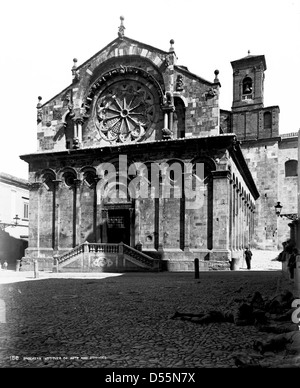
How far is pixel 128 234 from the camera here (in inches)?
948

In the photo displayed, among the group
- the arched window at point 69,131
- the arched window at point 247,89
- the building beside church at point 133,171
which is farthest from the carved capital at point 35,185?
the arched window at point 247,89

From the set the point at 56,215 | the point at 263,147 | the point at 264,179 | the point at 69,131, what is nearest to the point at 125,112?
the point at 69,131

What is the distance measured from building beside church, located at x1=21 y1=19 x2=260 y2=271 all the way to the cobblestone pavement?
30.6 feet

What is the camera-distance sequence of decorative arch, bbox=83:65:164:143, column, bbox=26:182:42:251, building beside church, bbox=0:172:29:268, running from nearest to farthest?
1. decorative arch, bbox=83:65:164:143
2. column, bbox=26:182:42:251
3. building beside church, bbox=0:172:29:268

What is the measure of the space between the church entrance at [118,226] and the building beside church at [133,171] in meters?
0.07

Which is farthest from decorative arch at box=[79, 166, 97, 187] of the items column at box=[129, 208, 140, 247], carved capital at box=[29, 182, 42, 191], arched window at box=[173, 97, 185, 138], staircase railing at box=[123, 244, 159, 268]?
arched window at box=[173, 97, 185, 138]

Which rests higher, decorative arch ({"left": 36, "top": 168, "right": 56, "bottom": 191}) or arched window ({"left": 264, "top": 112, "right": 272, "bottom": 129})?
arched window ({"left": 264, "top": 112, "right": 272, "bottom": 129})

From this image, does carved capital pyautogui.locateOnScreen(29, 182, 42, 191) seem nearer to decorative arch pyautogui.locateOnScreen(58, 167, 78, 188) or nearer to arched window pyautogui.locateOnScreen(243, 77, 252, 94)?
decorative arch pyautogui.locateOnScreen(58, 167, 78, 188)

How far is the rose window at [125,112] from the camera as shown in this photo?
A: 81.1ft

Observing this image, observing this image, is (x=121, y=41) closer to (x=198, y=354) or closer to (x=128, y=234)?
(x=128, y=234)

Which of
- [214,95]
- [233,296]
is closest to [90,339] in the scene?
[233,296]

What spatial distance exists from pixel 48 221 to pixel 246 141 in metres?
23.7

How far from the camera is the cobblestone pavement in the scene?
5.54 metres

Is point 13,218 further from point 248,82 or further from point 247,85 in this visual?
point 248,82
